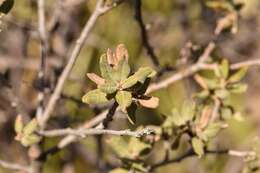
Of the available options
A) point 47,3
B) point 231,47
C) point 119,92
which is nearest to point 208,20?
point 231,47

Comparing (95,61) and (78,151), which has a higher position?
(95,61)

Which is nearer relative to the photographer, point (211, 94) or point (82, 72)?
point (211, 94)

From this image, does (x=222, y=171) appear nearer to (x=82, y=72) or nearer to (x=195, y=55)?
(x=82, y=72)

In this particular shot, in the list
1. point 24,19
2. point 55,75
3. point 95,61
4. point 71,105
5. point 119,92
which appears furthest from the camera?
point 95,61

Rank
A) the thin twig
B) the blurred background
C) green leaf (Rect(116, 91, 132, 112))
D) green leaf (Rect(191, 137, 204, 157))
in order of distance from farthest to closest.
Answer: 1. the blurred background
2. the thin twig
3. green leaf (Rect(191, 137, 204, 157))
4. green leaf (Rect(116, 91, 132, 112))

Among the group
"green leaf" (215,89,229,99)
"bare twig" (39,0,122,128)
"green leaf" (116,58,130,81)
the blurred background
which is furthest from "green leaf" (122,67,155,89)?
the blurred background

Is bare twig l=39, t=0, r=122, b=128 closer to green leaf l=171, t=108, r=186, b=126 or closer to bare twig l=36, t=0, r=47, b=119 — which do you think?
bare twig l=36, t=0, r=47, b=119

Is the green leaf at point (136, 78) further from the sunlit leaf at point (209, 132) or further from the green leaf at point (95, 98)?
the sunlit leaf at point (209, 132)

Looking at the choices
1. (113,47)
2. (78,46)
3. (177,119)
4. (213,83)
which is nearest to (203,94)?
(213,83)

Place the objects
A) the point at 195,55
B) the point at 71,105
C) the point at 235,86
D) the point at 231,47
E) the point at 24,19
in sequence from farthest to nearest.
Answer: the point at 231,47, the point at 24,19, the point at 71,105, the point at 195,55, the point at 235,86
